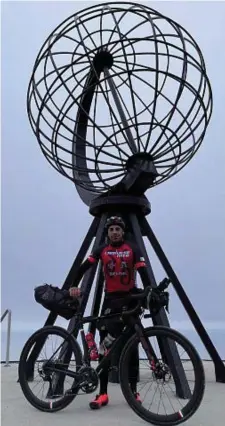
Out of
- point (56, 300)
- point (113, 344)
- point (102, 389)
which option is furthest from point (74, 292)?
point (102, 389)

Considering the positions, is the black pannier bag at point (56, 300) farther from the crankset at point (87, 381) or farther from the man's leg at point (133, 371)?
the man's leg at point (133, 371)

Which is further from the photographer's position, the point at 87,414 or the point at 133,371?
the point at 133,371

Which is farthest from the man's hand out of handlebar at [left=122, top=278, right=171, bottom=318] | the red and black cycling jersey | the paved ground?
the paved ground

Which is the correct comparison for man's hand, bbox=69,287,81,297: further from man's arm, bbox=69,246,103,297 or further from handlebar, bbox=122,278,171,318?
handlebar, bbox=122,278,171,318

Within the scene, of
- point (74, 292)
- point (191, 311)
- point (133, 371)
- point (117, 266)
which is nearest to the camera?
point (133, 371)

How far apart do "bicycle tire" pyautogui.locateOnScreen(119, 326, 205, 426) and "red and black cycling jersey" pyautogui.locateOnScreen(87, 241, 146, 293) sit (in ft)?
2.19

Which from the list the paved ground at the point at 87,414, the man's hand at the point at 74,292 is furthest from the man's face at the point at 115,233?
the paved ground at the point at 87,414

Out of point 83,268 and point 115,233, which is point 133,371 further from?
point 115,233

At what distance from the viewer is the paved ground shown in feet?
11.5

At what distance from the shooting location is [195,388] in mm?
3258

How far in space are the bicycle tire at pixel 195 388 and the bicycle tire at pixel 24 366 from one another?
47 cm

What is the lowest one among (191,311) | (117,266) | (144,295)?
(144,295)

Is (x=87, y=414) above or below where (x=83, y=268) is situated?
below

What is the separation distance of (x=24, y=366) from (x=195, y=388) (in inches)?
60.1
